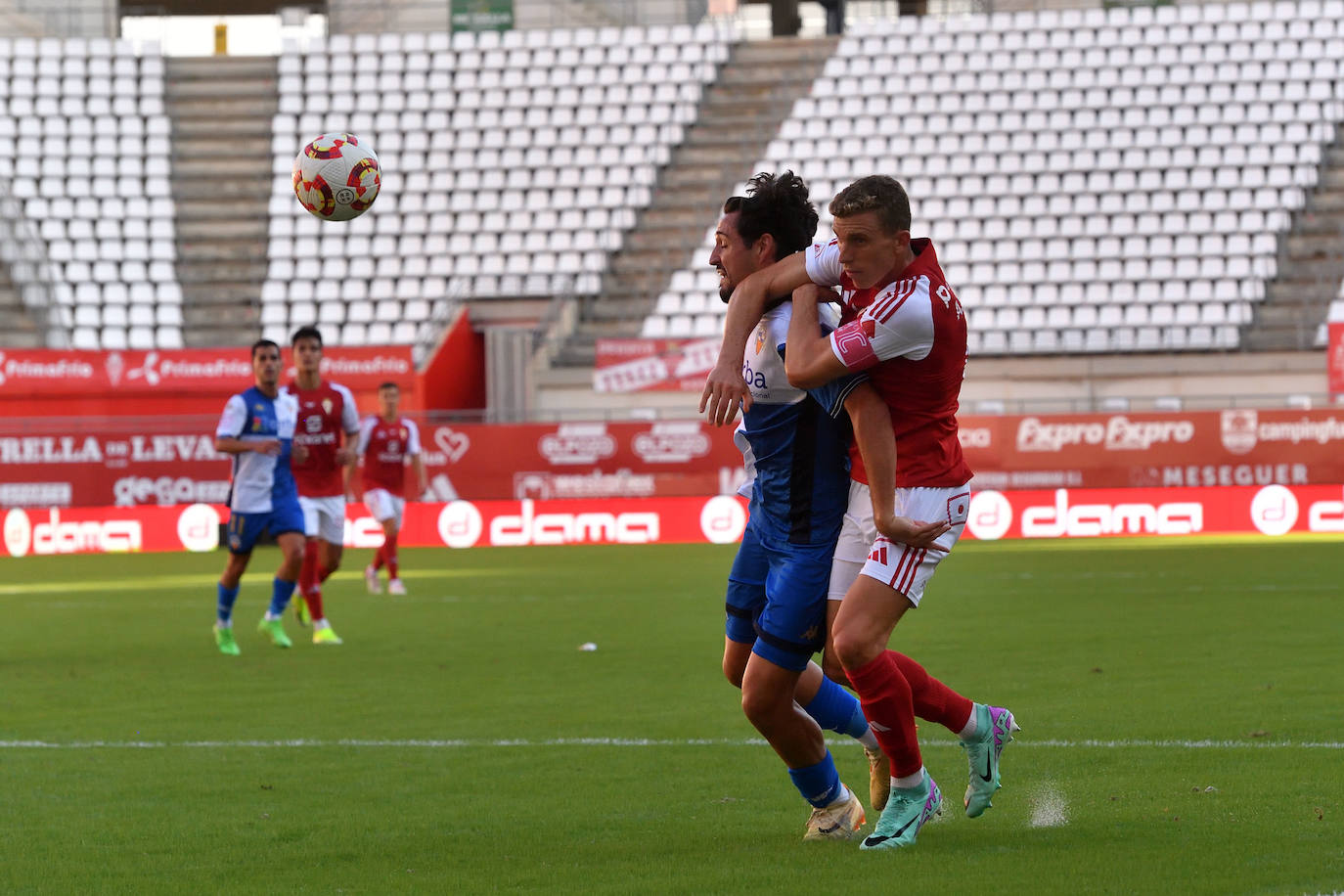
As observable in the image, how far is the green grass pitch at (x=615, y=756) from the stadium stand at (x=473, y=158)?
18535mm

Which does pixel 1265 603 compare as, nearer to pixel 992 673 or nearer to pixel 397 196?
pixel 992 673

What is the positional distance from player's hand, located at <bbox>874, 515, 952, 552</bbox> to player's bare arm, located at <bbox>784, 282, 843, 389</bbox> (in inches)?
18.2

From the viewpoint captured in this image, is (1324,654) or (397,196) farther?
(397,196)

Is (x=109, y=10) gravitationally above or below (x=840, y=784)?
above

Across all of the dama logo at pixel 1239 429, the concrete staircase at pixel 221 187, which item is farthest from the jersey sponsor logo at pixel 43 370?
the dama logo at pixel 1239 429

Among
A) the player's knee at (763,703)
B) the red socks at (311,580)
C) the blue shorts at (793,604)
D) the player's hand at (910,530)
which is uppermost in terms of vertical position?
the player's hand at (910,530)

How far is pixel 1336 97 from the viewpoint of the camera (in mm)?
34312

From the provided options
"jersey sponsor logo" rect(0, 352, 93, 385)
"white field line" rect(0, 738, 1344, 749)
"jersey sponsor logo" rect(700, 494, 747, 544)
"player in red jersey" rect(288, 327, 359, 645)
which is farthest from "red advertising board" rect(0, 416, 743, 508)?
"white field line" rect(0, 738, 1344, 749)

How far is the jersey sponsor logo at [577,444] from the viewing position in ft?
88.7

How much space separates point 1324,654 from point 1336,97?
26.6 m

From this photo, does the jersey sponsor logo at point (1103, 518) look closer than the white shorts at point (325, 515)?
No

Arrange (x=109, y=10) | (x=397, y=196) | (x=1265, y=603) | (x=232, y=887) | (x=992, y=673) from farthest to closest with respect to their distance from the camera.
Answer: (x=109, y=10) → (x=397, y=196) → (x=1265, y=603) → (x=992, y=673) → (x=232, y=887)

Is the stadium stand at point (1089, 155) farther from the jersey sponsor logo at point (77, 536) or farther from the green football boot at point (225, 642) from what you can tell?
the green football boot at point (225, 642)

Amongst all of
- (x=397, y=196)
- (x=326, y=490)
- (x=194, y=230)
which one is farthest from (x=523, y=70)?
(x=326, y=490)
